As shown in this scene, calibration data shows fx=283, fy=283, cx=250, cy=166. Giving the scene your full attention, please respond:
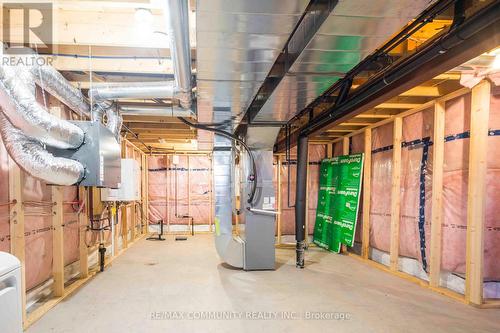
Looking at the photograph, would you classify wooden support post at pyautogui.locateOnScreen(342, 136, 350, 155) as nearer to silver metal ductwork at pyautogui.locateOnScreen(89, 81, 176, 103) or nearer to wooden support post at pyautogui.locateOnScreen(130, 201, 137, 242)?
silver metal ductwork at pyautogui.locateOnScreen(89, 81, 176, 103)

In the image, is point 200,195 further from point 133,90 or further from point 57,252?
point 133,90

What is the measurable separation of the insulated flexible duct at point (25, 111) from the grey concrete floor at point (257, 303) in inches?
62.9

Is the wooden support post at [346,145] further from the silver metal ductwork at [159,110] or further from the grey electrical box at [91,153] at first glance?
the grey electrical box at [91,153]

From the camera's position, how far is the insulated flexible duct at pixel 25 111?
163cm

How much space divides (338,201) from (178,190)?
391 centimetres

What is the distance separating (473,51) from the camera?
142 cm

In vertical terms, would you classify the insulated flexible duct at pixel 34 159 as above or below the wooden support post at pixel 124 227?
above

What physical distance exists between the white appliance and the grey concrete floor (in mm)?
1289

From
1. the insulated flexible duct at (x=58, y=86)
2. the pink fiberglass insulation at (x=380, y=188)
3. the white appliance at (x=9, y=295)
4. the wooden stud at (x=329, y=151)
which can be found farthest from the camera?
the wooden stud at (x=329, y=151)

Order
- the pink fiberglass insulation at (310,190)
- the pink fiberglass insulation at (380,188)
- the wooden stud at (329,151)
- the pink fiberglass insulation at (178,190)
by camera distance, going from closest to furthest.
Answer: the pink fiberglass insulation at (380,188)
the wooden stud at (329,151)
the pink fiberglass insulation at (310,190)
the pink fiberglass insulation at (178,190)

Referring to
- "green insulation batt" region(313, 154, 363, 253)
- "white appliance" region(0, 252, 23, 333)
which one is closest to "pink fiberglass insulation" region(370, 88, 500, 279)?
"green insulation batt" region(313, 154, 363, 253)

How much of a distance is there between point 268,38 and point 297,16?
8.2 inches

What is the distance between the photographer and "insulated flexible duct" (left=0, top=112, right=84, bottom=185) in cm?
178

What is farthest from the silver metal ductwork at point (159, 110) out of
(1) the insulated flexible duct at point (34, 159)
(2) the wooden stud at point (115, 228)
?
(2) the wooden stud at point (115, 228)
